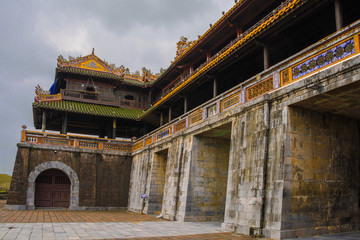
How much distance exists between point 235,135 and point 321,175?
119 inches

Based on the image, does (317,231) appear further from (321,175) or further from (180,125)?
(180,125)

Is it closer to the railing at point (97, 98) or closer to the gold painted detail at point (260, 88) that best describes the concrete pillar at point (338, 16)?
the gold painted detail at point (260, 88)

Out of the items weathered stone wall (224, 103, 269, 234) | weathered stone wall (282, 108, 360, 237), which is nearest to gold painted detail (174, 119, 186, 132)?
weathered stone wall (224, 103, 269, 234)

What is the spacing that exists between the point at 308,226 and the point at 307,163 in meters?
1.62

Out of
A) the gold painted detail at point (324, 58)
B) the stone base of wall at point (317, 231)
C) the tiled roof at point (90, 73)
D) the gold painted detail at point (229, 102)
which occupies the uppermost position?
the tiled roof at point (90, 73)

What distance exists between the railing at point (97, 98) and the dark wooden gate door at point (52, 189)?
6771 millimetres

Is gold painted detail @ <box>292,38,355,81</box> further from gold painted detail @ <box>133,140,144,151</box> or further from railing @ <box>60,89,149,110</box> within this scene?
railing @ <box>60,89,149,110</box>

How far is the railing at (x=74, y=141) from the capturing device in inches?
805

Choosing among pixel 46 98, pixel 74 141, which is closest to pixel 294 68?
pixel 74 141

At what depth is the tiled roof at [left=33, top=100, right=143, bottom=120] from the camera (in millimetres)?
22891

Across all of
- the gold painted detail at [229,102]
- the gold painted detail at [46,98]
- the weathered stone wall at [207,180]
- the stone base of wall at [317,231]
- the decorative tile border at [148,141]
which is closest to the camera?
the stone base of wall at [317,231]

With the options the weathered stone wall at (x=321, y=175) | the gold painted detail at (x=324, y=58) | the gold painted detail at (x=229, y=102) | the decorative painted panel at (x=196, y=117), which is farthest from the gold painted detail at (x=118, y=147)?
the gold painted detail at (x=324, y=58)

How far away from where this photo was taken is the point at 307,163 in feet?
27.9

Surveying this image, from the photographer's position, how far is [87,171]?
839 inches
